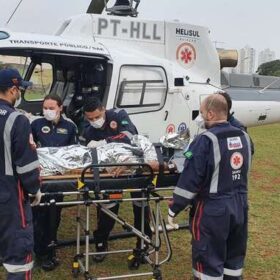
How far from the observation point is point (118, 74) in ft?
20.6

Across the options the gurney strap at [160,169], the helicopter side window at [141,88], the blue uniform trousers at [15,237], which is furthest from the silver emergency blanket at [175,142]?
the helicopter side window at [141,88]

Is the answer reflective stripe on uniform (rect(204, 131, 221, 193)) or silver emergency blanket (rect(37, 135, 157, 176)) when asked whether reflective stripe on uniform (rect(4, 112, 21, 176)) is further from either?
reflective stripe on uniform (rect(204, 131, 221, 193))

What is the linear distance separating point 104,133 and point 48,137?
0.52 meters

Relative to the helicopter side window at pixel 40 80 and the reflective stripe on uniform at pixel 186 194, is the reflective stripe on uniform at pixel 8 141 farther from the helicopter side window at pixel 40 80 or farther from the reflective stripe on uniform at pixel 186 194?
the helicopter side window at pixel 40 80

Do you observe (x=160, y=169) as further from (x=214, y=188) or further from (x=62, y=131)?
(x=62, y=131)

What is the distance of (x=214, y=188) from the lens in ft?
11.5

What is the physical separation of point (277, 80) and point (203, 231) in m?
7.04

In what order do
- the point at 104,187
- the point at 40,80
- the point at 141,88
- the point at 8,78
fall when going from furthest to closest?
1. the point at 40,80
2. the point at 141,88
3. the point at 104,187
4. the point at 8,78

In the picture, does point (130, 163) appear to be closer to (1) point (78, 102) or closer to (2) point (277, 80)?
(1) point (78, 102)

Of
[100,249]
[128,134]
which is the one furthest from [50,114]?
[100,249]

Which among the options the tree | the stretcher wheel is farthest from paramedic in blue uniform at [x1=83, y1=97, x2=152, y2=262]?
the tree

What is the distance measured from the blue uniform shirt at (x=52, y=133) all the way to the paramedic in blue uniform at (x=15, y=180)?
1167 millimetres

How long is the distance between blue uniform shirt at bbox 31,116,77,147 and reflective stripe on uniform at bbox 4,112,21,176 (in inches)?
49.2

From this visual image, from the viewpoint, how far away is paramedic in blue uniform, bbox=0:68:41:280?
3.24 m
